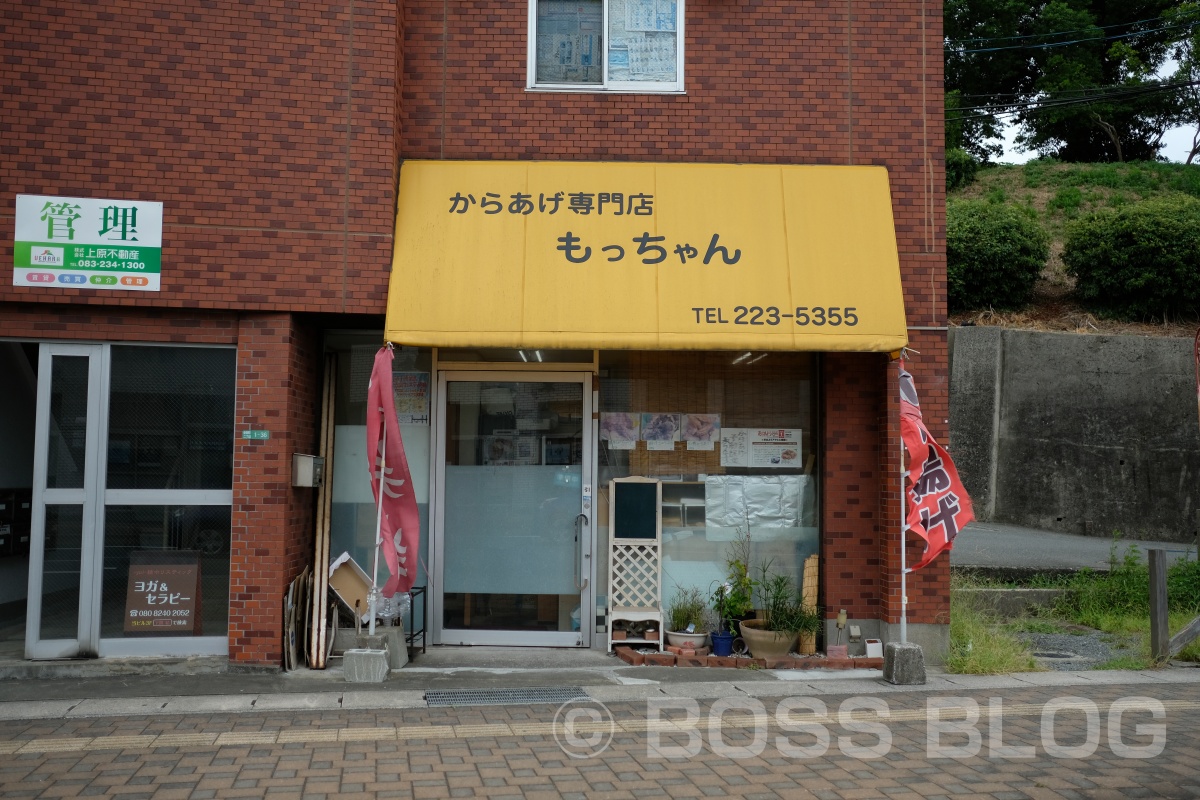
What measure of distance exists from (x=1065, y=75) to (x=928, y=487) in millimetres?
25968

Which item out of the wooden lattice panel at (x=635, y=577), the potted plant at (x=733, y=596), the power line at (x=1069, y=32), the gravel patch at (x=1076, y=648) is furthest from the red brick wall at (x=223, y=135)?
the power line at (x=1069, y=32)

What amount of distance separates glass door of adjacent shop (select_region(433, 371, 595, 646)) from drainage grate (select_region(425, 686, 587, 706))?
1.65m

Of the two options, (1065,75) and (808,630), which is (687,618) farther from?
(1065,75)

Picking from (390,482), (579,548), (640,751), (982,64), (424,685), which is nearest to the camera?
(640,751)

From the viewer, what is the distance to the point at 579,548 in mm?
9578

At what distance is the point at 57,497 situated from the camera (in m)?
8.46

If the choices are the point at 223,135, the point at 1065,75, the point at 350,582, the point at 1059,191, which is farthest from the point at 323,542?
the point at 1065,75

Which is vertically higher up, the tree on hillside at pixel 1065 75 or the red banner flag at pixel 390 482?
the tree on hillside at pixel 1065 75

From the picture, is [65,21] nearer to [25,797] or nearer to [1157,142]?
[25,797]

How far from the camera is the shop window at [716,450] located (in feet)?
31.4

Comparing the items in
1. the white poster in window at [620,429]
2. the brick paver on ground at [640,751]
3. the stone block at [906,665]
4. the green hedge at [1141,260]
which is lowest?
the brick paver on ground at [640,751]

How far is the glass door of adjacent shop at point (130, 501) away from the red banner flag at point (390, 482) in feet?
4.94

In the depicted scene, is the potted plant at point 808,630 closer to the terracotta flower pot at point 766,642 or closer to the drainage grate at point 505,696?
the terracotta flower pot at point 766,642

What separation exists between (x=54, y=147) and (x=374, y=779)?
630 cm
